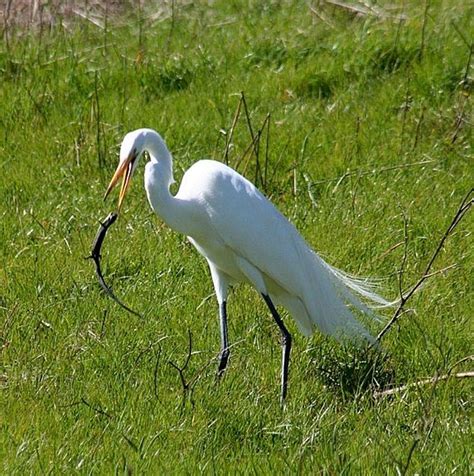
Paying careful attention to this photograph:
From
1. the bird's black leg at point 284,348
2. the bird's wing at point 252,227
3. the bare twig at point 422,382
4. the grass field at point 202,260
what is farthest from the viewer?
the bird's wing at point 252,227

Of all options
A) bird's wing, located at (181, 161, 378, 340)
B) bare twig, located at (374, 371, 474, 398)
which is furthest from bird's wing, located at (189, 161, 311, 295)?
bare twig, located at (374, 371, 474, 398)

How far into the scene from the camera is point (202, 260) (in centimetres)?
598

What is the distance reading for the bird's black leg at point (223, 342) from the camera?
191 inches

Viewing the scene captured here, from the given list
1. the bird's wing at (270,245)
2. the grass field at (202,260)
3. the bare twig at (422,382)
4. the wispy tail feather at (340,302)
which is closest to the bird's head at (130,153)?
the bird's wing at (270,245)

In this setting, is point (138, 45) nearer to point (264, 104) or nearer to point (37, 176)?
point (264, 104)

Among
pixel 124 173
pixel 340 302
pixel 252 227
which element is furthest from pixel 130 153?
pixel 340 302

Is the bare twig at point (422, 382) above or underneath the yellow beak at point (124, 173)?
underneath

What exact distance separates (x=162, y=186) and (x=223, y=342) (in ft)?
2.10

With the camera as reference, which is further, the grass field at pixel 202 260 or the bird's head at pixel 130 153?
the bird's head at pixel 130 153

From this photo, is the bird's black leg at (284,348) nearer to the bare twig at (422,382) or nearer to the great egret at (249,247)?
the great egret at (249,247)

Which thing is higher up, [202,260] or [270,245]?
[270,245]

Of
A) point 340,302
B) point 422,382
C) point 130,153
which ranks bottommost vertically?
point 340,302

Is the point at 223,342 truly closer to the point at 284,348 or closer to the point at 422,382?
the point at 284,348

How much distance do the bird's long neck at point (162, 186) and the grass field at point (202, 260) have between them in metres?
0.46
